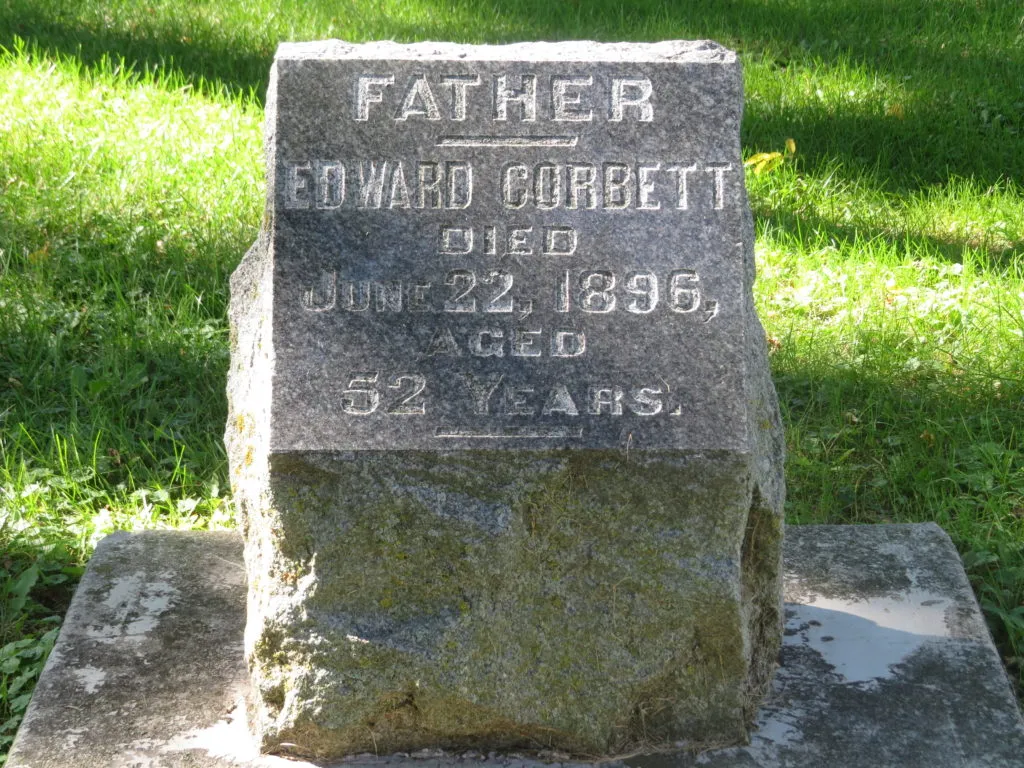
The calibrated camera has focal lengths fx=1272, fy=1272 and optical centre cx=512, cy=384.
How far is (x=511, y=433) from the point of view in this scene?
227 centimetres

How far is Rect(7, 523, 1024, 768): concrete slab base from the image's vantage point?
2.44 metres

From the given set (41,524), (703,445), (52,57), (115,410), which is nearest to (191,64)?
(52,57)

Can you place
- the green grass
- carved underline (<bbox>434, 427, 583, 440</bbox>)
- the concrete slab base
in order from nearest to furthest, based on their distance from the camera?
carved underline (<bbox>434, 427, 583, 440</bbox>)
the concrete slab base
the green grass

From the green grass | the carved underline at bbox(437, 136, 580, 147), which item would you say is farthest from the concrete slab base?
the carved underline at bbox(437, 136, 580, 147)

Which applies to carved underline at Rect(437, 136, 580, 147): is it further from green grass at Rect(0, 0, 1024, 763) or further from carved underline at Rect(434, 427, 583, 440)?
green grass at Rect(0, 0, 1024, 763)

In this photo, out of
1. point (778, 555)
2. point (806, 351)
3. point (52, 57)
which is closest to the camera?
point (778, 555)

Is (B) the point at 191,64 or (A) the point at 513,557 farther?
(B) the point at 191,64

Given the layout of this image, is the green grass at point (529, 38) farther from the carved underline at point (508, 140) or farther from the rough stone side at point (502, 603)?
the carved underline at point (508, 140)

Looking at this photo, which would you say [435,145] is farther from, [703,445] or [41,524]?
[41,524]

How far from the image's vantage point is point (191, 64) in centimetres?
640

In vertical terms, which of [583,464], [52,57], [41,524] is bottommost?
[41,524]

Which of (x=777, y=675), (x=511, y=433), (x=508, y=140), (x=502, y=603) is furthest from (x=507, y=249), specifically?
(x=777, y=675)

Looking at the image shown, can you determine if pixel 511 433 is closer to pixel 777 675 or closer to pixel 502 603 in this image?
pixel 502 603

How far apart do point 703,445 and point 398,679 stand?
0.71 m
